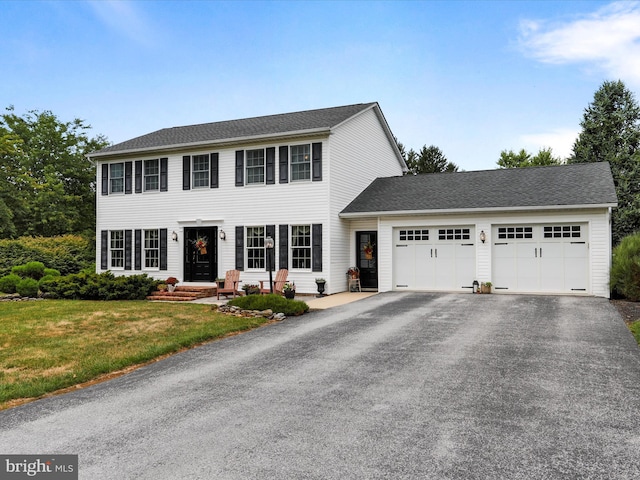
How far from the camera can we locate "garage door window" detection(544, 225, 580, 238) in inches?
531

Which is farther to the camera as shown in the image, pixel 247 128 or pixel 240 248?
pixel 247 128

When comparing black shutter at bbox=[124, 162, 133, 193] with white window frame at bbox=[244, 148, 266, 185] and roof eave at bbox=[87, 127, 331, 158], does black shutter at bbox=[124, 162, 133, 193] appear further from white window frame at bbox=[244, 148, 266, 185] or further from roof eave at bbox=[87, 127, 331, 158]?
white window frame at bbox=[244, 148, 266, 185]

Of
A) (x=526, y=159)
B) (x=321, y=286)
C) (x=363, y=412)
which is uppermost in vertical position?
(x=526, y=159)

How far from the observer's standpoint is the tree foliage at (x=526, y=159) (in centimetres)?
3619

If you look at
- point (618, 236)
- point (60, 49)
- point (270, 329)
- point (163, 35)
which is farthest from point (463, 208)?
point (60, 49)

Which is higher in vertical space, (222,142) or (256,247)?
(222,142)

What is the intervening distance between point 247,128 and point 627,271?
12.9m

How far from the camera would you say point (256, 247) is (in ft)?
53.2

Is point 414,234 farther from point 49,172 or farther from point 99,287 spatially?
point 49,172

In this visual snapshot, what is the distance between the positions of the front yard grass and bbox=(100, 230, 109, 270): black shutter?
18.2 ft

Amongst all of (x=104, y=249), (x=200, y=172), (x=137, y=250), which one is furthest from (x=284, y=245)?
(x=104, y=249)

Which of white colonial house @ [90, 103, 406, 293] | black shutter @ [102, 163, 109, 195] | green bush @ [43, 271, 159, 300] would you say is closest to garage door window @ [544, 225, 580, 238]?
white colonial house @ [90, 103, 406, 293]

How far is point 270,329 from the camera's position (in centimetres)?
948

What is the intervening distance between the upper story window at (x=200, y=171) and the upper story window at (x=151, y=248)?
251cm
